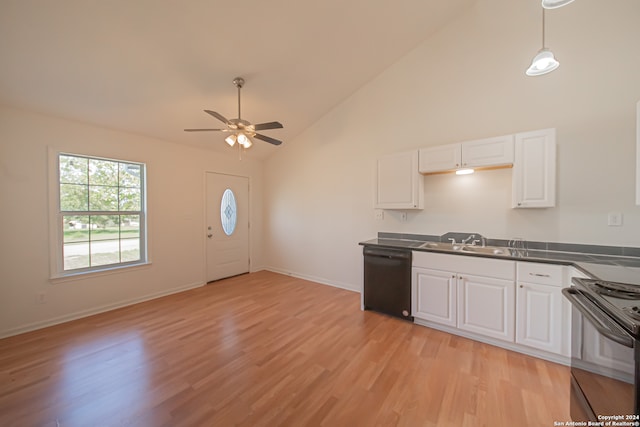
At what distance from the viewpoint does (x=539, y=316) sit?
217 cm

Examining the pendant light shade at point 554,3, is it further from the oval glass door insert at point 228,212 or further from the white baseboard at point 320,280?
the oval glass door insert at point 228,212

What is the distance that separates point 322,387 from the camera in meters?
1.86

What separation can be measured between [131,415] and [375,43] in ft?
14.2

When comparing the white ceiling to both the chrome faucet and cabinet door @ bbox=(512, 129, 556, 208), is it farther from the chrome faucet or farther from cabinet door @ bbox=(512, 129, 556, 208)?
the chrome faucet

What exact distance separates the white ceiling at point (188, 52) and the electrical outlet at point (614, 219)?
2.82 m

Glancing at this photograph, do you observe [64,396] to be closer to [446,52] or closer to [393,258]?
[393,258]

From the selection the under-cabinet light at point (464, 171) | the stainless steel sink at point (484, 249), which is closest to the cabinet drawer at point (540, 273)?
the stainless steel sink at point (484, 249)

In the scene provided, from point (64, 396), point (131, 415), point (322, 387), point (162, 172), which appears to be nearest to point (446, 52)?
point (322, 387)

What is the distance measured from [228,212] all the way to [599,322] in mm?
4932

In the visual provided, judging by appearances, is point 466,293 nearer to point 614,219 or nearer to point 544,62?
point 614,219

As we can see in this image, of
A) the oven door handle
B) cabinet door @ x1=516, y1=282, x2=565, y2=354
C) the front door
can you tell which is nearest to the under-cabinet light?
cabinet door @ x1=516, y1=282, x2=565, y2=354

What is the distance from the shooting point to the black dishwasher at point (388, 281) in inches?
115

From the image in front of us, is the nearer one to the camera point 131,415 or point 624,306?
point 624,306

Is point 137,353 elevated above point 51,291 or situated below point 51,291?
below
